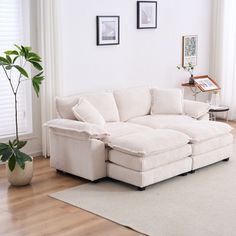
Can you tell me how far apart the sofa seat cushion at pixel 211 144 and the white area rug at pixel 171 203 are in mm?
260

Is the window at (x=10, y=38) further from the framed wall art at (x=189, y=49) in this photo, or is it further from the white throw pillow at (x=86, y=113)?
the framed wall art at (x=189, y=49)

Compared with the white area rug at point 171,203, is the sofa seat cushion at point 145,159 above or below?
above

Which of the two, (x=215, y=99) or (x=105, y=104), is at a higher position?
(x=105, y=104)

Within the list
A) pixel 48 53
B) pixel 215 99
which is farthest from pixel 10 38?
pixel 215 99

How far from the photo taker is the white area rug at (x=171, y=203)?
3775 mm

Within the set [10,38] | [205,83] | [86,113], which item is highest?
[10,38]

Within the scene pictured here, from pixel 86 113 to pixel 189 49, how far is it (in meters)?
3.07

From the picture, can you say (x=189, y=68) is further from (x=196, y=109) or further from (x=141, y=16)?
(x=196, y=109)

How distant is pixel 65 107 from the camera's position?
209 inches

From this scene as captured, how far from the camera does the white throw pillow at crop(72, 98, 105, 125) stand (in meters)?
5.16

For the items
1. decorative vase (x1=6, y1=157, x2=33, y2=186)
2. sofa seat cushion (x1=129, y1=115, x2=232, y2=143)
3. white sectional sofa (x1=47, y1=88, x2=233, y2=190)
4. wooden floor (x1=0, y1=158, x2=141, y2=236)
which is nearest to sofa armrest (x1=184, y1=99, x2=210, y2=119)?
white sectional sofa (x1=47, y1=88, x2=233, y2=190)

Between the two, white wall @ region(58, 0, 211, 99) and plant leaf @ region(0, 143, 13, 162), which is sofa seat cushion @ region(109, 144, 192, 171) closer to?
plant leaf @ region(0, 143, 13, 162)

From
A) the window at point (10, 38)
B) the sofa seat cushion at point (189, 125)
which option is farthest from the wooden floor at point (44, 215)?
the sofa seat cushion at point (189, 125)

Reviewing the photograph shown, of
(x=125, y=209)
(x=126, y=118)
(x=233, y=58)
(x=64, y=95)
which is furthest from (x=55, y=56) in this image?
(x=233, y=58)
